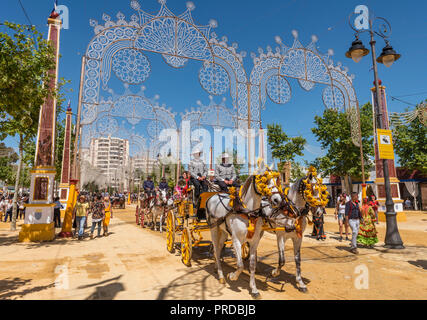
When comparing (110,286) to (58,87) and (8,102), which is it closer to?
(8,102)

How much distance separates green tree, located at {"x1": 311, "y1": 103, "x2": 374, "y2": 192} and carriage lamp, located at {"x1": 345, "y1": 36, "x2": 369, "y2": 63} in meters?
21.3

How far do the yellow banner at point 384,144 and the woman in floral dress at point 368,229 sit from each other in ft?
6.44

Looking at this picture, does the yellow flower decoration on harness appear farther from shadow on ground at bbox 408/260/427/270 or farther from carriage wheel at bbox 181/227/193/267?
shadow on ground at bbox 408/260/427/270

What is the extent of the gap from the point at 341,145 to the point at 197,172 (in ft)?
92.0

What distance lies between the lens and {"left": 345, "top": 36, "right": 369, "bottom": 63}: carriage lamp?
8.69 metres

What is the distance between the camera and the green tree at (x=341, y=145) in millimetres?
29203

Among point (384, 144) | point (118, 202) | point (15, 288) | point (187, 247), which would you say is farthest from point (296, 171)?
point (15, 288)

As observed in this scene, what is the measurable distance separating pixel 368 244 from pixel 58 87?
12697 mm

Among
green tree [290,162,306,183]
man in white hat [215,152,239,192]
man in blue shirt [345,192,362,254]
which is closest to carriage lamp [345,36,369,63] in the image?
man in blue shirt [345,192,362,254]

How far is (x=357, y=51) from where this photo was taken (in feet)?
28.6

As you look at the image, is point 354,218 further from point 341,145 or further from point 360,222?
point 341,145

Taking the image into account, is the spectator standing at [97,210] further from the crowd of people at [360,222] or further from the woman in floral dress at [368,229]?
the woman in floral dress at [368,229]

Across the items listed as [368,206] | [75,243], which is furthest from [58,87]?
[368,206]
